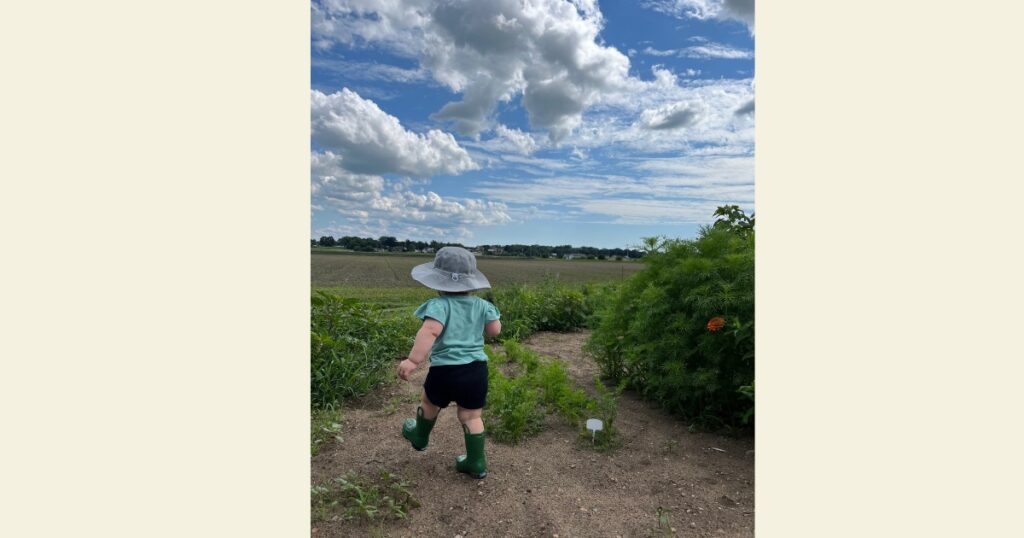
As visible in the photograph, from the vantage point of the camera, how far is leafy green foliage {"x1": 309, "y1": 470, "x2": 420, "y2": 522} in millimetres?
2877

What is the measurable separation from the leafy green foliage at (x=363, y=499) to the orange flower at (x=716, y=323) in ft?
7.47

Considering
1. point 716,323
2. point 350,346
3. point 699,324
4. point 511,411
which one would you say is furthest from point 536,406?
point 350,346

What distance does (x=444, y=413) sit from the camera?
463 centimetres

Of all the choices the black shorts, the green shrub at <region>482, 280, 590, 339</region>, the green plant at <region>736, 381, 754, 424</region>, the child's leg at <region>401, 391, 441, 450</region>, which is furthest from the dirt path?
the green shrub at <region>482, 280, 590, 339</region>

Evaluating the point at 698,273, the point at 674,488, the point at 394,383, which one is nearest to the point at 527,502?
the point at 674,488

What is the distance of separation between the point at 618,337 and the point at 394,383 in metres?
2.29

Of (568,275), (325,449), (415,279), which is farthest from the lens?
(568,275)

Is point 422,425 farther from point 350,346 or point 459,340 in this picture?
point 350,346

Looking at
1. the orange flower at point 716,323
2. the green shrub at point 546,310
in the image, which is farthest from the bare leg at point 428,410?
the green shrub at point 546,310

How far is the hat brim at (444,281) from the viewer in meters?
3.31

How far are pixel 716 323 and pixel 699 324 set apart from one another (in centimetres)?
31

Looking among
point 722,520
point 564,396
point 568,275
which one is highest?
point 568,275

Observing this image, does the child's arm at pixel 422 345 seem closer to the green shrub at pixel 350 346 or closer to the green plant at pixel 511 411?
the green plant at pixel 511 411

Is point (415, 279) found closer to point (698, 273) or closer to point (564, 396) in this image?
point (564, 396)
